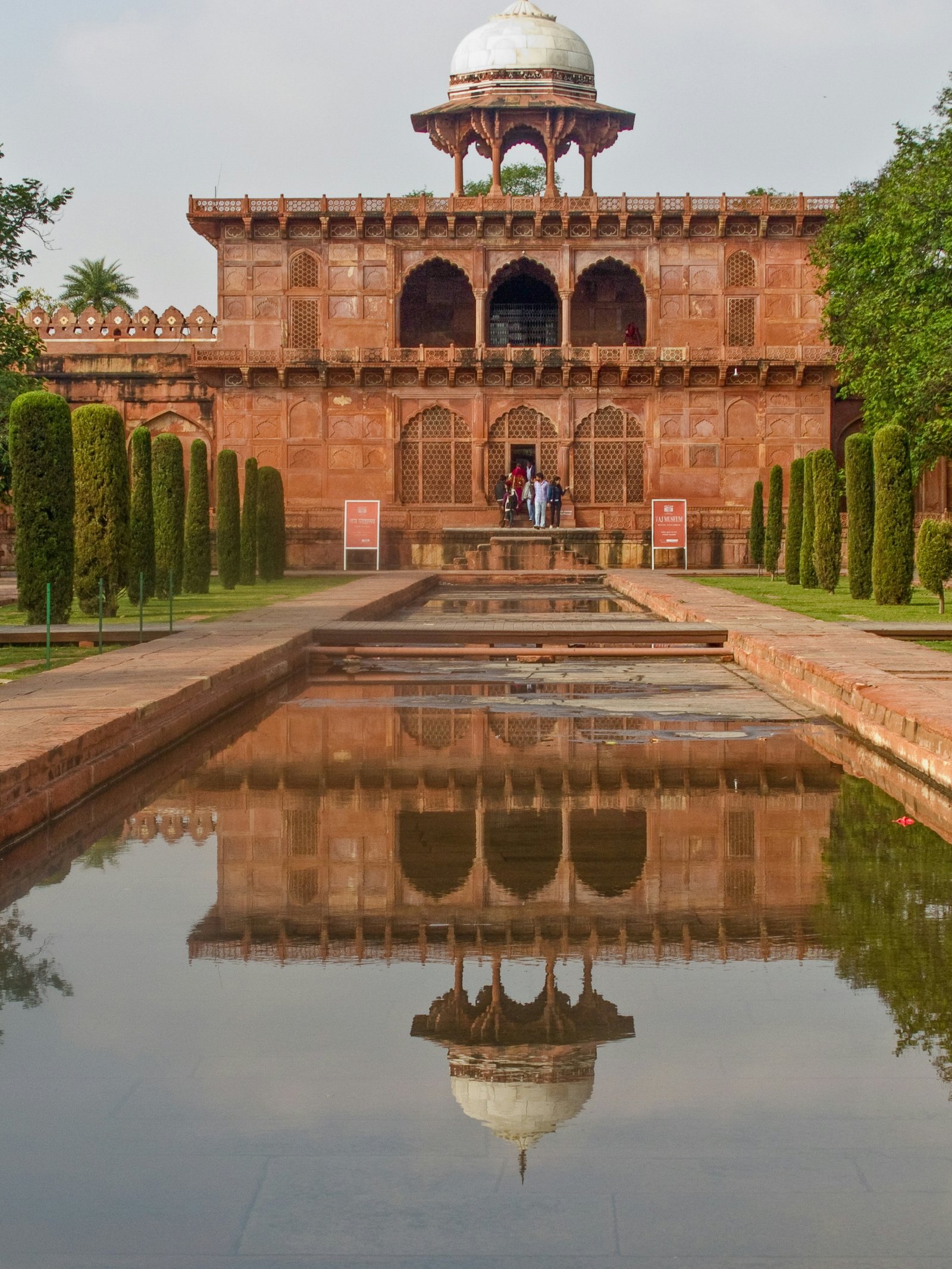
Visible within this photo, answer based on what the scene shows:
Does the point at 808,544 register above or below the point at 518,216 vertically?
below

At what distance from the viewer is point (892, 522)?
1953 cm

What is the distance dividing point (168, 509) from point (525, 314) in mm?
20015

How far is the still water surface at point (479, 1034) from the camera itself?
262cm

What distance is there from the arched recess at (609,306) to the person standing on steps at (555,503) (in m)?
5.46

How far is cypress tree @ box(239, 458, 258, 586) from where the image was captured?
27547 mm

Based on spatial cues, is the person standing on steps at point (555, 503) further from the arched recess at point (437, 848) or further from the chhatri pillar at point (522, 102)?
the arched recess at point (437, 848)

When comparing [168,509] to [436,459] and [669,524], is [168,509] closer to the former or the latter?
[669,524]

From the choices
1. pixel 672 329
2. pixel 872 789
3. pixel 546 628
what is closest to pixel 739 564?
pixel 672 329

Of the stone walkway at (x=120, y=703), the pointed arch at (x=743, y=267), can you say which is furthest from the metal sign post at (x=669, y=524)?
the stone walkway at (x=120, y=703)

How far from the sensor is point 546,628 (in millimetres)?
14953

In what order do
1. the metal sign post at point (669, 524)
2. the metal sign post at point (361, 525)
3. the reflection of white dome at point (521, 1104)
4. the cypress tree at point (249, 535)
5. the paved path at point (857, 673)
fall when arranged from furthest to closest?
the metal sign post at point (669, 524) → the metal sign post at point (361, 525) → the cypress tree at point (249, 535) → the paved path at point (857, 673) → the reflection of white dome at point (521, 1104)

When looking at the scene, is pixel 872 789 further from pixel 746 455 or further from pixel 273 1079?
pixel 746 455

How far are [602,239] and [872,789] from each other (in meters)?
31.9

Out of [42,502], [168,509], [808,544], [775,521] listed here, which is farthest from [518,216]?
[42,502]
